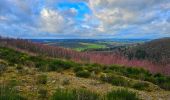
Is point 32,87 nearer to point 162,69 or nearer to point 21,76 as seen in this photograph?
point 21,76

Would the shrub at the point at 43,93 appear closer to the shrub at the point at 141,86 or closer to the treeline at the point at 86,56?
the shrub at the point at 141,86

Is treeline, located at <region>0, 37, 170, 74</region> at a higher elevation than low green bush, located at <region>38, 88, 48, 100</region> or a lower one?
lower

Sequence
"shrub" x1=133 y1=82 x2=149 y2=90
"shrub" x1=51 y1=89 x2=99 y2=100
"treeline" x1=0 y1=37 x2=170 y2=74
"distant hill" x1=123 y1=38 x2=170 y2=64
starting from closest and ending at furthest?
"shrub" x1=51 y1=89 x2=99 y2=100 → "shrub" x1=133 y1=82 x2=149 y2=90 → "treeline" x1=0 y1=37 x2=170 y2=74 → "distant hill" x1=123 y1=38 x2=170 y2=64

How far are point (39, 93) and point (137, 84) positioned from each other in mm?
5277

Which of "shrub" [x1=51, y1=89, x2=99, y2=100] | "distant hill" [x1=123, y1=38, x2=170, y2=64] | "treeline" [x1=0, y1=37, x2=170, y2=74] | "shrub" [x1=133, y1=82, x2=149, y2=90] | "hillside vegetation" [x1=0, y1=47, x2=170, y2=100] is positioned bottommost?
"distant hill" [x1=123, y1=38, x2=170, y2=64]

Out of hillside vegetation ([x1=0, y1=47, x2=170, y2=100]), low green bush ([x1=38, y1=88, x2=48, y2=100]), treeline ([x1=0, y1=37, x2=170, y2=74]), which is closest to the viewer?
hillside vegetation ([x1=0, y1=47, x2=170, y2=100])

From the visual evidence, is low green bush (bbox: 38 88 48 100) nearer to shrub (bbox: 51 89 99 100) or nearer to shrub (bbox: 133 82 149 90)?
shrub (bbox: 51 89 99 100)

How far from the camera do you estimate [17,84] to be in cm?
1078

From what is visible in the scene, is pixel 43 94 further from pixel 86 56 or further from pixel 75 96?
A: pixel 86 56

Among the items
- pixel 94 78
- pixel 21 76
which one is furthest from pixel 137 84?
pixel 21 76

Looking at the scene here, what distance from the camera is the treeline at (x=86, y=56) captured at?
25.0 meters

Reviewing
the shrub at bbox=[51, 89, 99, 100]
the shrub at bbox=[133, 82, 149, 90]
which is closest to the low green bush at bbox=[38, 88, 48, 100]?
the shrub at bbox=[51, 89, 99, 100]

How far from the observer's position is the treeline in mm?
25034

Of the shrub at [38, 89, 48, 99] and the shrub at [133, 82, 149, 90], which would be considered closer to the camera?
the shrub at [38, 89, 48, 99]
